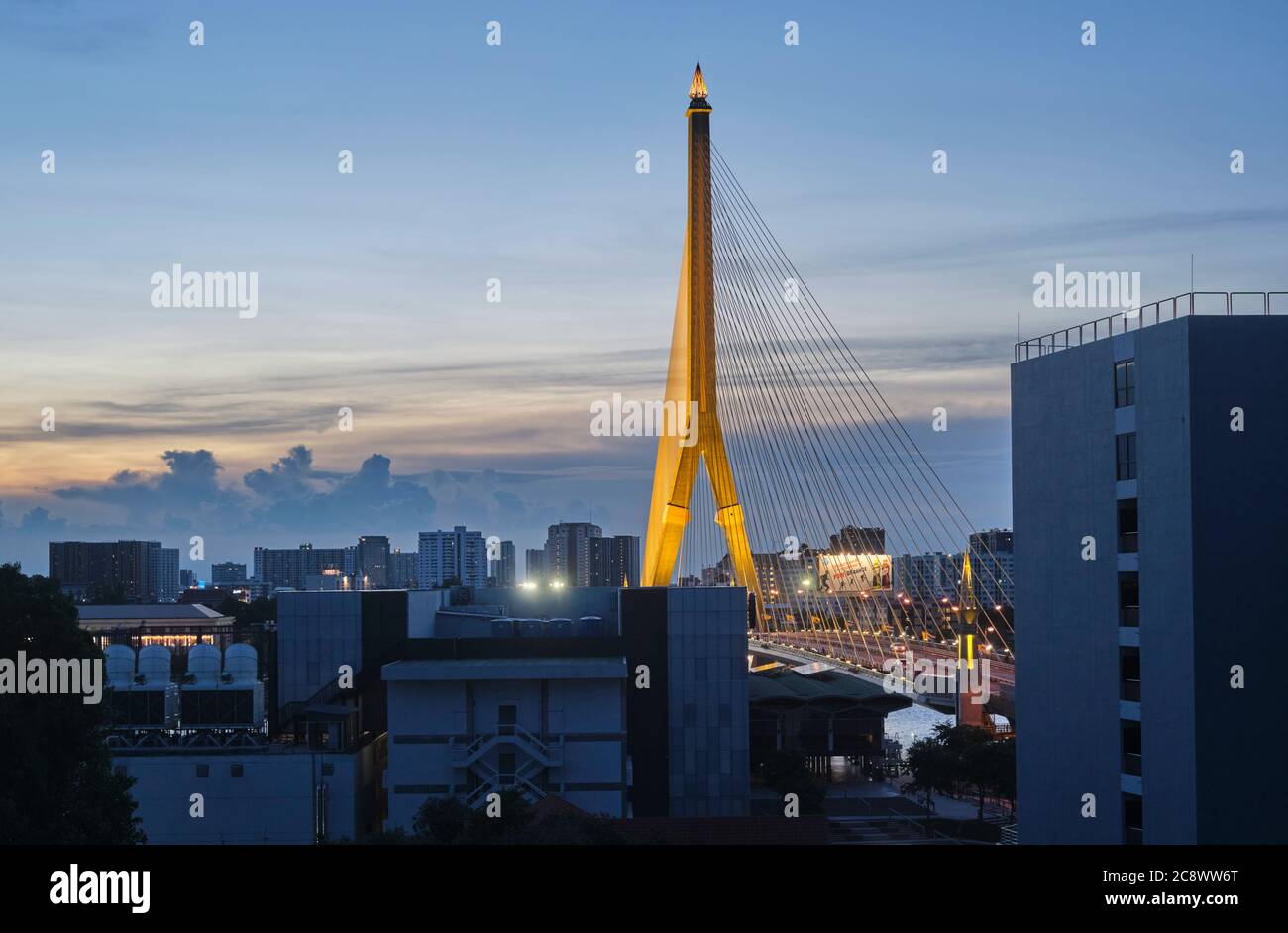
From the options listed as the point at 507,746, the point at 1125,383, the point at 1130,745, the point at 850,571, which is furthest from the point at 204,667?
the point at 850,571

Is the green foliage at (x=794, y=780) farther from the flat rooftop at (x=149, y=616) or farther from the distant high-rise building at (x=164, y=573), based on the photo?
the distant high-rise building at (x=164, y=573)

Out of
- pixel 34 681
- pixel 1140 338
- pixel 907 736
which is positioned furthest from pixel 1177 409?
pixel 907 736

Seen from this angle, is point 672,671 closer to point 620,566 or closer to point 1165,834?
point 1165,834

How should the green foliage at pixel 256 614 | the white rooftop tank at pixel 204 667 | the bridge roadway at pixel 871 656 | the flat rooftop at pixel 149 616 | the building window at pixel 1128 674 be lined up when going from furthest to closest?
1. the flat rooftop at pixel 149 616
2. the green foliage at pixel 256 614
3. the bridge roadway at pixel 871 656
4. the white rooftop tank at pixel 204 667
5. the building window at pixel 1128 674

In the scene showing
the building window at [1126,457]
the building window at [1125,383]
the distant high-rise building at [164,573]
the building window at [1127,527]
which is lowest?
the distant high-rise building at [164,573]

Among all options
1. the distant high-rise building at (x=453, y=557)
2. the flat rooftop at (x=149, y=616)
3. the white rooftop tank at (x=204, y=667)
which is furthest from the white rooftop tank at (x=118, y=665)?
the distant high-rise building at (x=453, y=557)

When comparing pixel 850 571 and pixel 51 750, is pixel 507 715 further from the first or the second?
pixel 850 571

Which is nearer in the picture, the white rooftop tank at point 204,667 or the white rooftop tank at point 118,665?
the white rooftop tank at point 204,667
